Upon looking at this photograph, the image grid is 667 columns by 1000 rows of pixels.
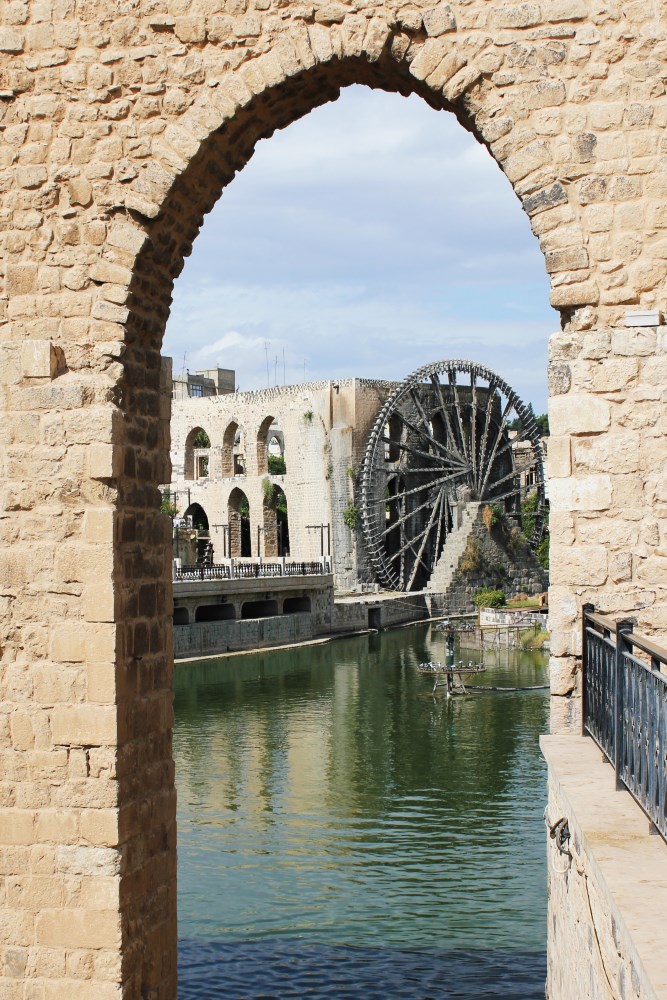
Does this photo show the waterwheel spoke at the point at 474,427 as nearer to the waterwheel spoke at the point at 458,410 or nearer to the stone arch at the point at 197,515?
the waterwheel spoke at the point at 458,410

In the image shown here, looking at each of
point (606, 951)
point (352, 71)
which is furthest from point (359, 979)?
point (352, 71)

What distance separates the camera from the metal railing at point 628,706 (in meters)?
2.68

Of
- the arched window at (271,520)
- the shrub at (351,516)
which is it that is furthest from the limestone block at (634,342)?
the arched window at (271,520)

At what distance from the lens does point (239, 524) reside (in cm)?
3519

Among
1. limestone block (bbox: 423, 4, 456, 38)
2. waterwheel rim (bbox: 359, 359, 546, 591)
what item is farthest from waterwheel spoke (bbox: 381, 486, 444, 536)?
limestone block (bbox: 423, 4, 456, 38)

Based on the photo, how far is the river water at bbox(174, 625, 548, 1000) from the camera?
23.6ft

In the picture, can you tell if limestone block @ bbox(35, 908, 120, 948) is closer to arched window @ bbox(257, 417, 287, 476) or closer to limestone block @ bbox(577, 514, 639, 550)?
limestone block @ bbox(577, 514, 639, 550)

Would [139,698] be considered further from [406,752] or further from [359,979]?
[406,752]

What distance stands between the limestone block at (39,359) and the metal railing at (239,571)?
17458 millimetres

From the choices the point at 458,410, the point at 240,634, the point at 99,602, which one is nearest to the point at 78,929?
the point at 99,602

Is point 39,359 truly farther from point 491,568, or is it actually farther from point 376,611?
point 491,568

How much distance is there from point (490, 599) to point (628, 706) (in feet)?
88.4

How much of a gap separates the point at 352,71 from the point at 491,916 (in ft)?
20.0

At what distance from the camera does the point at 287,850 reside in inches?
396
